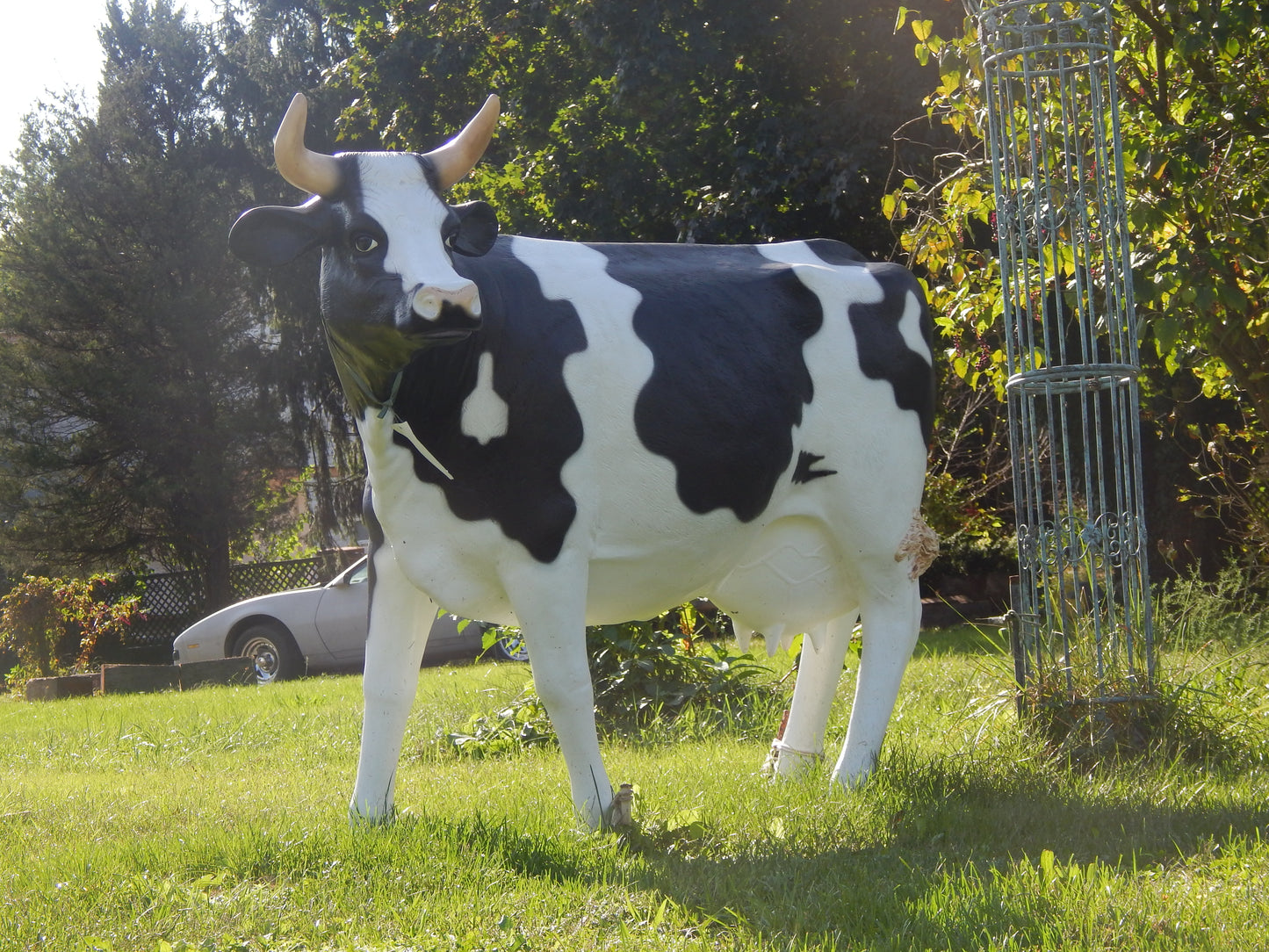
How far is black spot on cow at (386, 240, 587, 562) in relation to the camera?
12.8 ft

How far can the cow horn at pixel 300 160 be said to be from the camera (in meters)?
3.67

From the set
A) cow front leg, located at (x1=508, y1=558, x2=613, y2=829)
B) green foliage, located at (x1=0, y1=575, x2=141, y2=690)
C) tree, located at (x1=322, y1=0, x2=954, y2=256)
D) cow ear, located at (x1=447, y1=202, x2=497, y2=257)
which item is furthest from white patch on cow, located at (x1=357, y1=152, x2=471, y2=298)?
green foliage, located at (x1=0, y1=575, x2=141, y2=690)

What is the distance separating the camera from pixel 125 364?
1980 cm

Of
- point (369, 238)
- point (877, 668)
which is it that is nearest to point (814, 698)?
point (877, 668)

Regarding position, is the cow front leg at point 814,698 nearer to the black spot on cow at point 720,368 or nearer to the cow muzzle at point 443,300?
the black spot on cow at point 720,368

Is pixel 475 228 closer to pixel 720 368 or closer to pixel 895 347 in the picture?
pixel 720 368

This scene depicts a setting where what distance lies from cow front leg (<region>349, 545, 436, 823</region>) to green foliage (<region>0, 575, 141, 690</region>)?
1234cm

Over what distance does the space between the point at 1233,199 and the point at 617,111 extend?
712cm

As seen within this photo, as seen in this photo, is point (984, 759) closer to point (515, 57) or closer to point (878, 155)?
point (878, 155)

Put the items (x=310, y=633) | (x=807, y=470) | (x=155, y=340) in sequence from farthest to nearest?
(x=155, y=340) → (x=310, y=633) → (x=807, y=470)

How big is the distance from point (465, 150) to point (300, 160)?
506mm

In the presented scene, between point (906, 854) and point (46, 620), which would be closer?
point (906, 854)

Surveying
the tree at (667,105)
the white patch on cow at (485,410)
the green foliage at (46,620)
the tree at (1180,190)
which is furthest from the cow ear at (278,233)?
the green foliage at (46,620)

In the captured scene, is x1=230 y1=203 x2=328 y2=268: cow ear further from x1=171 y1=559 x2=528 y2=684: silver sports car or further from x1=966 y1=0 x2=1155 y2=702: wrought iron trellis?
x1=171 y1=559 x2=528 y2=684: silver sports car
